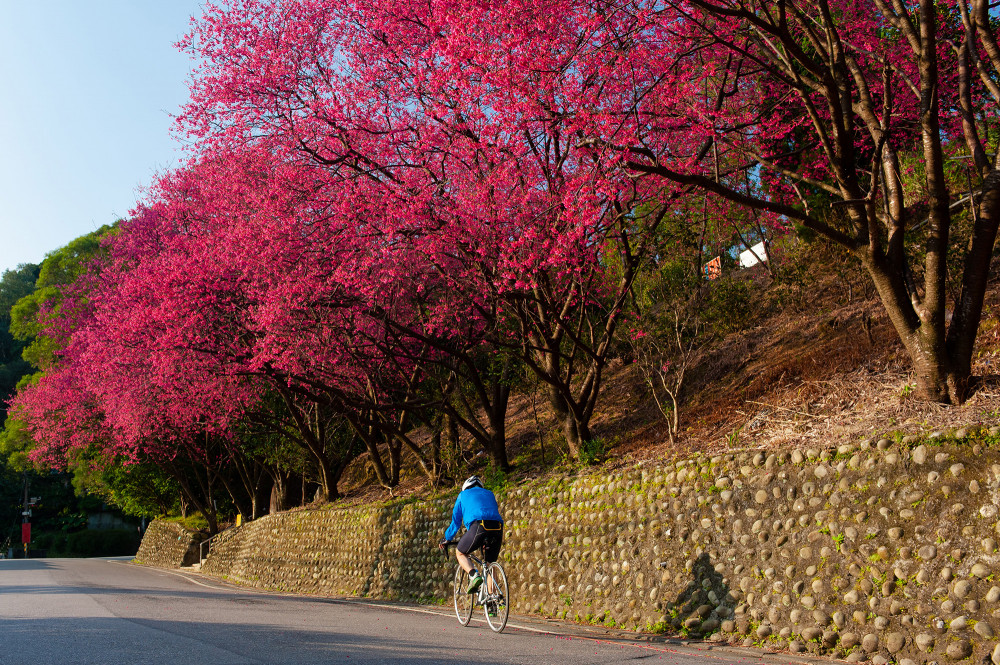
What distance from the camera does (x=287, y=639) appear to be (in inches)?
299

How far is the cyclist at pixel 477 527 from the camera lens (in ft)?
30.6

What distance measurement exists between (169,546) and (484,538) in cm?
3040

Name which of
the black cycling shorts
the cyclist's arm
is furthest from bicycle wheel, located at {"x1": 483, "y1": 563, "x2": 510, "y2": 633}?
the cyclist's arm

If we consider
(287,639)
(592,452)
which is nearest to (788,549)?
(592,452)

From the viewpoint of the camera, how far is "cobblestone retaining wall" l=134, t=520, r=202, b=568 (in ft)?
107

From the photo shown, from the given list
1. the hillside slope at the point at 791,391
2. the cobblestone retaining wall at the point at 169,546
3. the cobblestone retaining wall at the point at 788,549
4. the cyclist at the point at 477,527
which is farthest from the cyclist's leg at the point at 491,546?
the cobblestone retaining wall at the point at 169,546

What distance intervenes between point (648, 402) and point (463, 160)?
20.6 ft

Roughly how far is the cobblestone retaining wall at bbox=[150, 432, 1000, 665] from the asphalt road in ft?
2.06

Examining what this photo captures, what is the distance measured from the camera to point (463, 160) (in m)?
11.9

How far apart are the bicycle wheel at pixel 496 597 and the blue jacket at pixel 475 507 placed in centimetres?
59

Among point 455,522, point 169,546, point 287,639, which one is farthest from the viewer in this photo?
point 169,546

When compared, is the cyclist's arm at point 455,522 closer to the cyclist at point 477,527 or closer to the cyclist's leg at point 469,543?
the cyclist at point 477,527

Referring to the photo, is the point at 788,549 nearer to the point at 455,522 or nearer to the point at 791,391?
the point at 791,391

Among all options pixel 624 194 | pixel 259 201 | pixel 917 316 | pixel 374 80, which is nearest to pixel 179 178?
pixel 259 201
